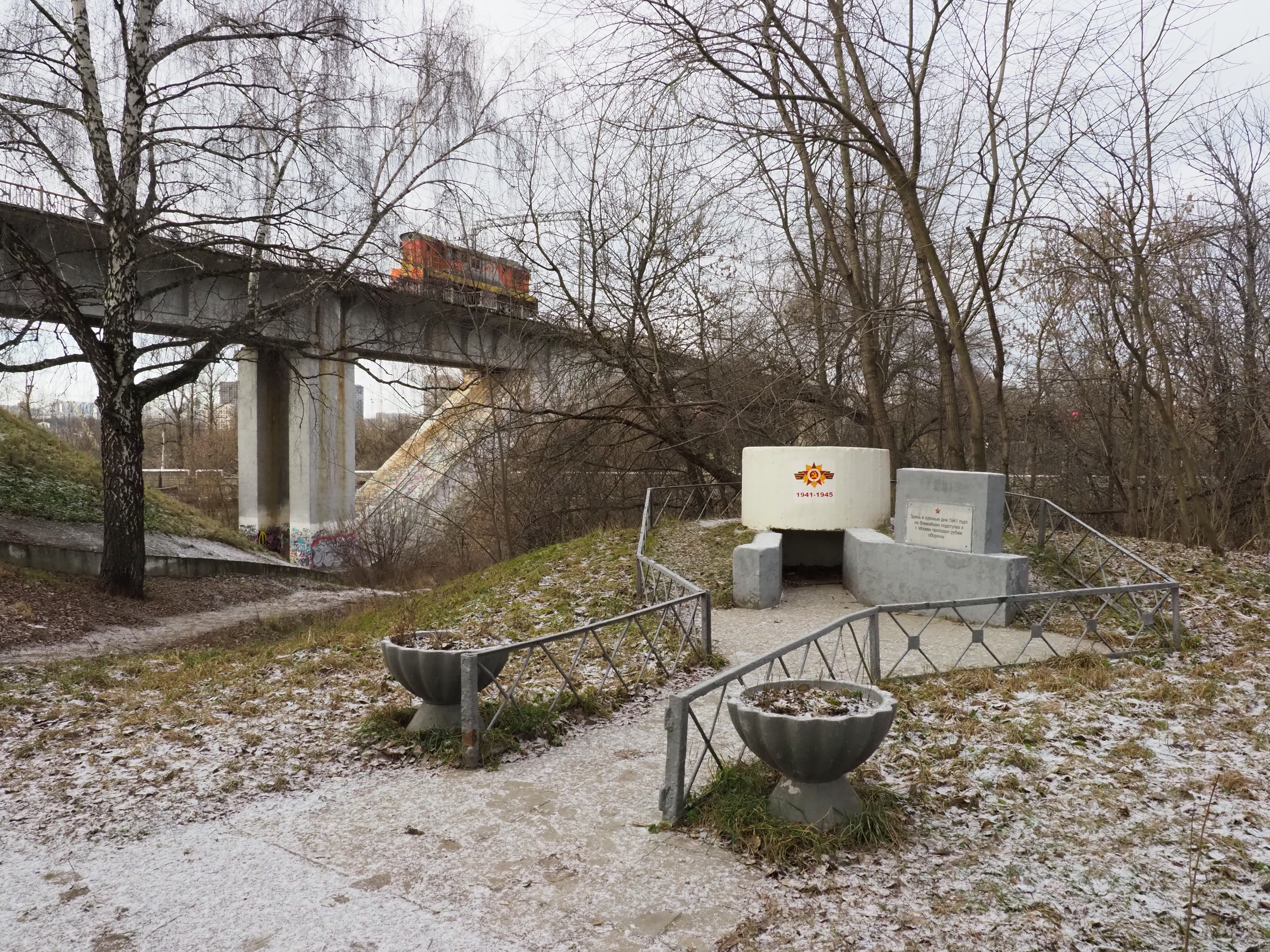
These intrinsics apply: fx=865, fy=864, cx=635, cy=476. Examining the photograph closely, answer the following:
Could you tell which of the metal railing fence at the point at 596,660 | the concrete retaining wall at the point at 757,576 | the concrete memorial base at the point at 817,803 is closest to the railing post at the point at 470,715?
the metal railing fence at the point at 596,660

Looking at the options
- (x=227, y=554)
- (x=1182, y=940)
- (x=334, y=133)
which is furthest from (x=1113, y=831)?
(x=227, y=554)

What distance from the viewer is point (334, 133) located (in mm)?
13070

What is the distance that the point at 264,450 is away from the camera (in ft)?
80.8

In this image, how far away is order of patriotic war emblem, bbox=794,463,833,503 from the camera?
482 inches

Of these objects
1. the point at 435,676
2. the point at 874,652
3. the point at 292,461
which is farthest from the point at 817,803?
the point at 292,461

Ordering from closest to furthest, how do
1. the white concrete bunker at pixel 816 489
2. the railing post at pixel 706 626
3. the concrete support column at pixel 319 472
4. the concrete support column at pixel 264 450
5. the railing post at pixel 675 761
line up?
the railing post at pixel 675 761
the railing post at pixel 706 626
the white concrete bunker at pixel 816 489
the concrete support column at pixel 319 472
the concrete support column at pixel 264 450

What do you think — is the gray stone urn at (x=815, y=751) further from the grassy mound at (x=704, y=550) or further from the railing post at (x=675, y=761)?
the grassy mound at (x=704, y=550)

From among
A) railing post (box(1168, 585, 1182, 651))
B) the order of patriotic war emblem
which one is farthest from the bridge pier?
railing post (box(1168, 585, 1182, 651))

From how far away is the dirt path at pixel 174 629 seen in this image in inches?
410

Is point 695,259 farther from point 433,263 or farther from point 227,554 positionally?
point 227,554

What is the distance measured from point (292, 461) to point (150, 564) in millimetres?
7457

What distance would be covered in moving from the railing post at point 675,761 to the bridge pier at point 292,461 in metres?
19.9

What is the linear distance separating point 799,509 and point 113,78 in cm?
1167

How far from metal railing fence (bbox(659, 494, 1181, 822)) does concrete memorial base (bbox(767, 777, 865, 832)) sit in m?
0.51
